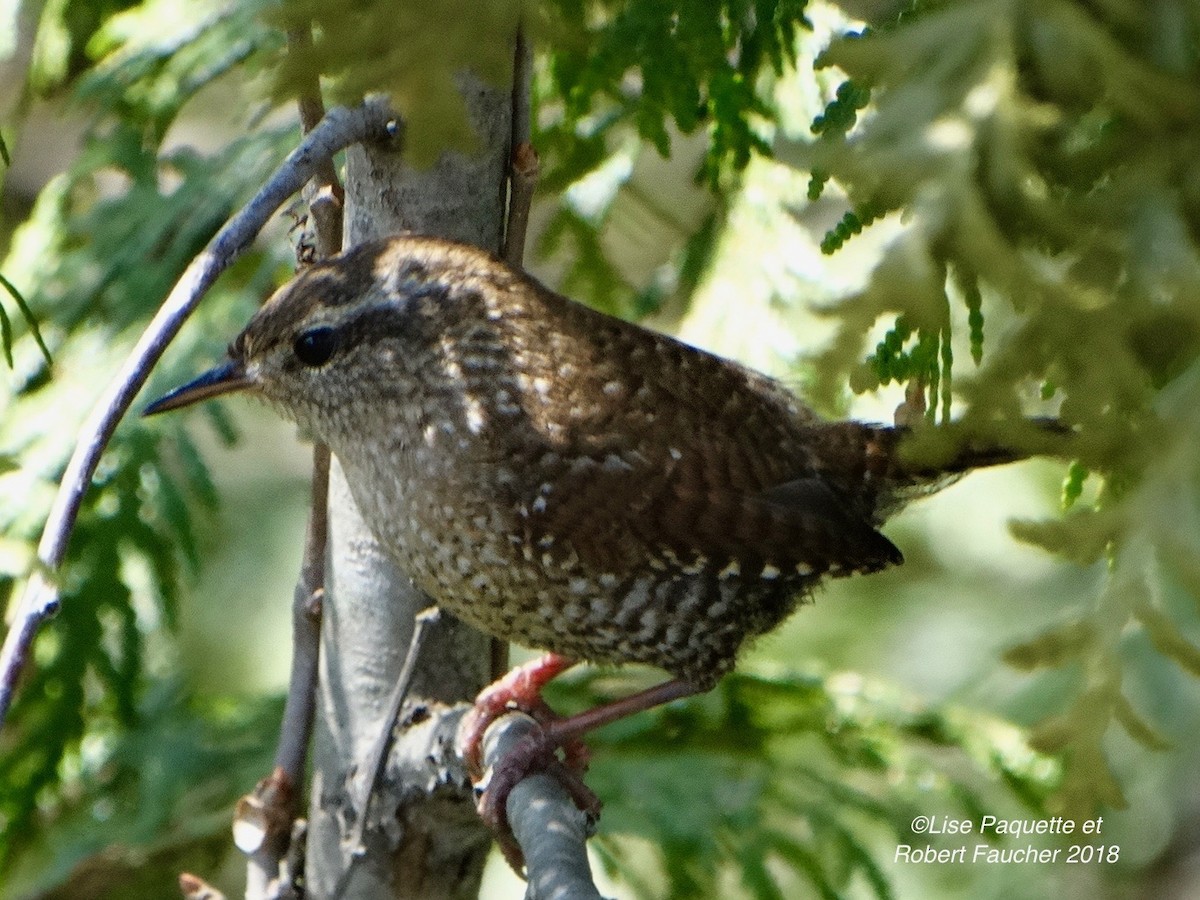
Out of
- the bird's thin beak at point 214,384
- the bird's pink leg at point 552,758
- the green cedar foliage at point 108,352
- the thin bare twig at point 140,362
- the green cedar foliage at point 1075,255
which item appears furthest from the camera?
the green cedar foliage at point 108,352

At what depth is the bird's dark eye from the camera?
2471mm

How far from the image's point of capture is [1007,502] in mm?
→ 4102

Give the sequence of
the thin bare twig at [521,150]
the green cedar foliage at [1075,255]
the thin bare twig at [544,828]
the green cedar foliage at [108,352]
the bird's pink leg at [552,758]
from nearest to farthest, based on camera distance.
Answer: the green cedar foliage at [1075,255], the thin bare twig at [544,828], the thin bare twig at [521,150], the bird's pink leg at [552,758], the green cedar foliage at [108,352]

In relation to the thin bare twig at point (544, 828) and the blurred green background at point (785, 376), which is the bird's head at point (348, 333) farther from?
the thin bare twig at point (544, 828)

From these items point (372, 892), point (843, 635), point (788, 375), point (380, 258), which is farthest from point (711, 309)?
point (843, 635)

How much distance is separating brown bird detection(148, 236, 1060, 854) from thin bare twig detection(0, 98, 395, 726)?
34cm

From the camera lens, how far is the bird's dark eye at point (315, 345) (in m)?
2.47

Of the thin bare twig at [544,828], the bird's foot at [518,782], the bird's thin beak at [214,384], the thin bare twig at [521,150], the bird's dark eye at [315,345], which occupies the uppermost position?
the thin bare twig at [521,150]

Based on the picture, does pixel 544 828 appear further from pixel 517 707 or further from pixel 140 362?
pixel 140 362

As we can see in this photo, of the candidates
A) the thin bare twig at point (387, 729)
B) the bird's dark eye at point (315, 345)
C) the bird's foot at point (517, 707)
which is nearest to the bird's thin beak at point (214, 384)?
the bird's dark eye at point (315, 345)

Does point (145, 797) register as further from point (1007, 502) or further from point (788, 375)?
point (1007, 502)

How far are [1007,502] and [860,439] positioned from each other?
1.58 meters

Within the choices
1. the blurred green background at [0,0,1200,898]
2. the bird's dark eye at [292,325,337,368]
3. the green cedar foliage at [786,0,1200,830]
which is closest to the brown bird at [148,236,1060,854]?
the bird's dark eye at [292,325,337,368]

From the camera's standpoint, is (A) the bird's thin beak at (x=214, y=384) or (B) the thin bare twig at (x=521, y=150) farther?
(A) the bird's thin beak at (x=214, y=384)
